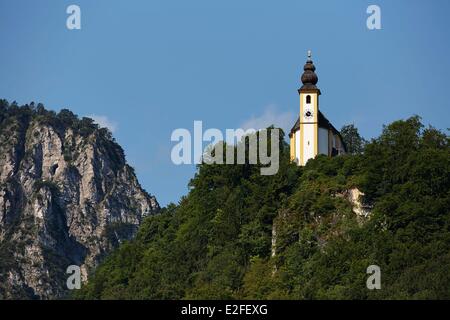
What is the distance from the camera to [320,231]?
94000mm

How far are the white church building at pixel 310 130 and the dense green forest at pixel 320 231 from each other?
128cm

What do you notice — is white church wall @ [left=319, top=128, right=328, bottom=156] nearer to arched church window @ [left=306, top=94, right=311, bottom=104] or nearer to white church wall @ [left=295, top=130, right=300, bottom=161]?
white church wall @ [left=295, top=130, right=300, bottom=161]

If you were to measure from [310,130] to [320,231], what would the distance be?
11065mm

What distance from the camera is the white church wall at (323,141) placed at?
103188 mm

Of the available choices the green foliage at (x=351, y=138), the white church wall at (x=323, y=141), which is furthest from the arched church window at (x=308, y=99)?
the green foliage at (x=351, y=138)

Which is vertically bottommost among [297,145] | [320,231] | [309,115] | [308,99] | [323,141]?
[320,231]

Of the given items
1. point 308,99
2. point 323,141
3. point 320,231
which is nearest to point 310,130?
point 323,141

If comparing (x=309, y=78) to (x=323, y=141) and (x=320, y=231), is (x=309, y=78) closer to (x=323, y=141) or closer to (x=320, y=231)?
(x=323, y=141)

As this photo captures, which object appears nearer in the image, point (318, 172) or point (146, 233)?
point (318, 172)

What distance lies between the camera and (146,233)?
388ft

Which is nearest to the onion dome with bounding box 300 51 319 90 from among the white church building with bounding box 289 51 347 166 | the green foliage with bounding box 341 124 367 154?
the white church building with bounding box 289 51 347 166
